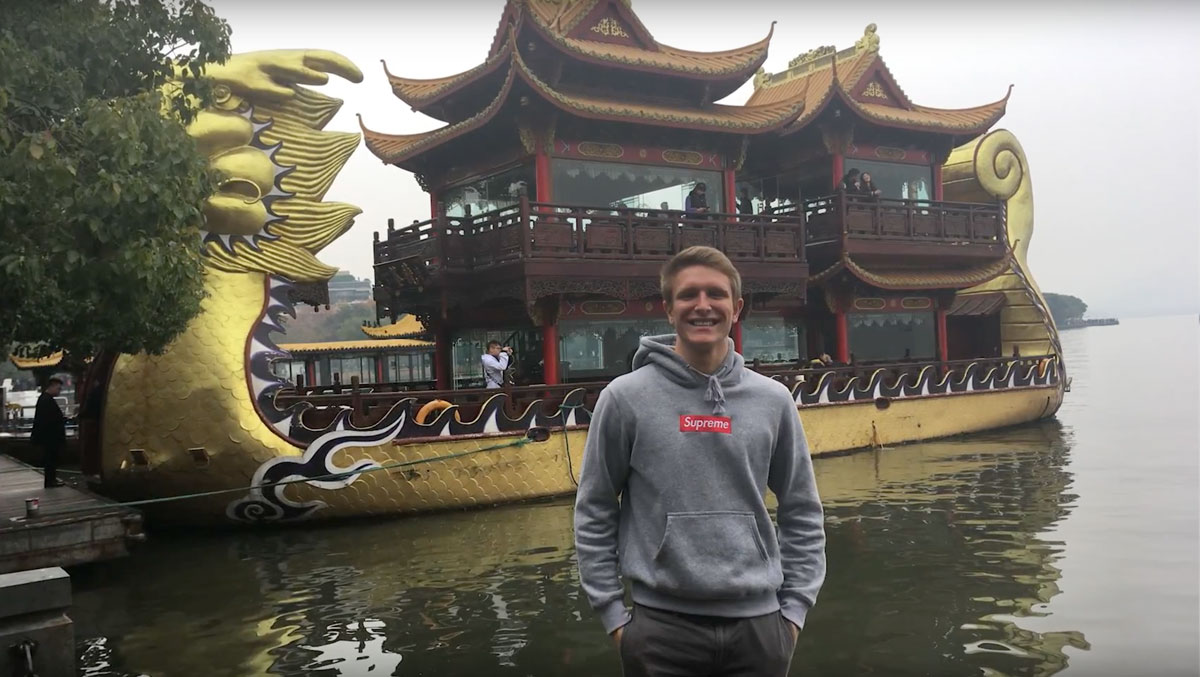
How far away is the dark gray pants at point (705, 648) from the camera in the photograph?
231cm

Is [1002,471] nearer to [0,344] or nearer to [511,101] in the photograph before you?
[511,101]

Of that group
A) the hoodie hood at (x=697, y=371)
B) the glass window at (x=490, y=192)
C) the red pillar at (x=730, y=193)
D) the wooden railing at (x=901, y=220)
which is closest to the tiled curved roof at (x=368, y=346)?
the glass window at (x=490, y=192)

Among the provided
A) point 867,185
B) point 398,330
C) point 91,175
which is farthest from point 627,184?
point 398,330

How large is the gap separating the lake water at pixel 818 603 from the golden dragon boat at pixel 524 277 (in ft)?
2.45

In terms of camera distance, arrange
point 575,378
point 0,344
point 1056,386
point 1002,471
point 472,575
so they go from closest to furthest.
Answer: point 0,344 < point 472,575 < point 1002,471 < point 575,378 < point 1056,386

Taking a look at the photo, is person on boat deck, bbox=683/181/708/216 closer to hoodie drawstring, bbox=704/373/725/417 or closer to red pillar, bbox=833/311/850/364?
red pillar, bbox=833/311/850/364

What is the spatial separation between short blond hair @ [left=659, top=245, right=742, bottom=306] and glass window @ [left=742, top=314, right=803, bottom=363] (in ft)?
42.6

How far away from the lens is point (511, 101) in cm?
1238

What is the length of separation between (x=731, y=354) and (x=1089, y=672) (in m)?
3.67

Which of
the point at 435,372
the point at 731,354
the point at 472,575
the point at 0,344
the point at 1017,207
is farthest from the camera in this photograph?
the point at 1017,207

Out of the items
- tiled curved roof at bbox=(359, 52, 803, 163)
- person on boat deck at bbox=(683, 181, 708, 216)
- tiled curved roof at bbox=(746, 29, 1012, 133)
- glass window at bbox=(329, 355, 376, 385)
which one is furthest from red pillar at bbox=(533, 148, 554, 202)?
glass window at bbox=(329, 355, 376, 385)

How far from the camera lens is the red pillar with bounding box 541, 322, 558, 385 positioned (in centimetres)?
1240

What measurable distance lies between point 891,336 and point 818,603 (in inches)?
464

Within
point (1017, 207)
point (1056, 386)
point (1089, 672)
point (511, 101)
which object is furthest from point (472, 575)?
point (1017, 207)
